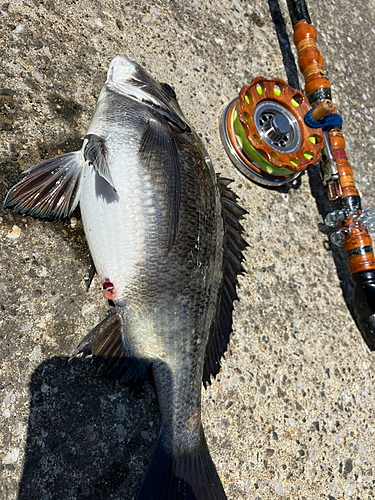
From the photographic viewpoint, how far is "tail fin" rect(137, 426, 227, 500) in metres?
1.38

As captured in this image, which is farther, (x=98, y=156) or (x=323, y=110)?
(x=323, y=110)

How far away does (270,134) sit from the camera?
2297 millimetres

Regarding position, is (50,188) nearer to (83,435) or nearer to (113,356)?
(113,356)

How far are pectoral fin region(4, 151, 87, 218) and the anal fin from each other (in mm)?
655

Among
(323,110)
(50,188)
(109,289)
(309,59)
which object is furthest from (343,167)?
(50,188)

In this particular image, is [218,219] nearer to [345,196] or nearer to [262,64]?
[345,196]

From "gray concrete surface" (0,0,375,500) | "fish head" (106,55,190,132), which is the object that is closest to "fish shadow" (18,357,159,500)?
"gray concrete surface" (0,0,375,500)

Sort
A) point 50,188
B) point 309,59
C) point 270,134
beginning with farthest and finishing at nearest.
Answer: point 309,59 → point 270,134 → point 50,188

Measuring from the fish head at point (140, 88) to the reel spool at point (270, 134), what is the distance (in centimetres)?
49

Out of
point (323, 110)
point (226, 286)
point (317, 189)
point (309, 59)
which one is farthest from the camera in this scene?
point (317, 189)

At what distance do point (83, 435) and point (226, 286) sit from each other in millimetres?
997

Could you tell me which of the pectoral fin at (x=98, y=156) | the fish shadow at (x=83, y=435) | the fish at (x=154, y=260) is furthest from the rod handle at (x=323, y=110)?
the fish shadow at (x=83, y=435)

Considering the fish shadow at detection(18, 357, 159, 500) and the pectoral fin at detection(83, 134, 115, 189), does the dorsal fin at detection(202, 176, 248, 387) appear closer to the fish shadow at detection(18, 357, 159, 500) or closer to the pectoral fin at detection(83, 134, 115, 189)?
the fish shadow at detection(18, 357, 159, 500)

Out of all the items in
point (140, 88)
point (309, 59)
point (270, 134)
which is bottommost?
point (270, 134)
